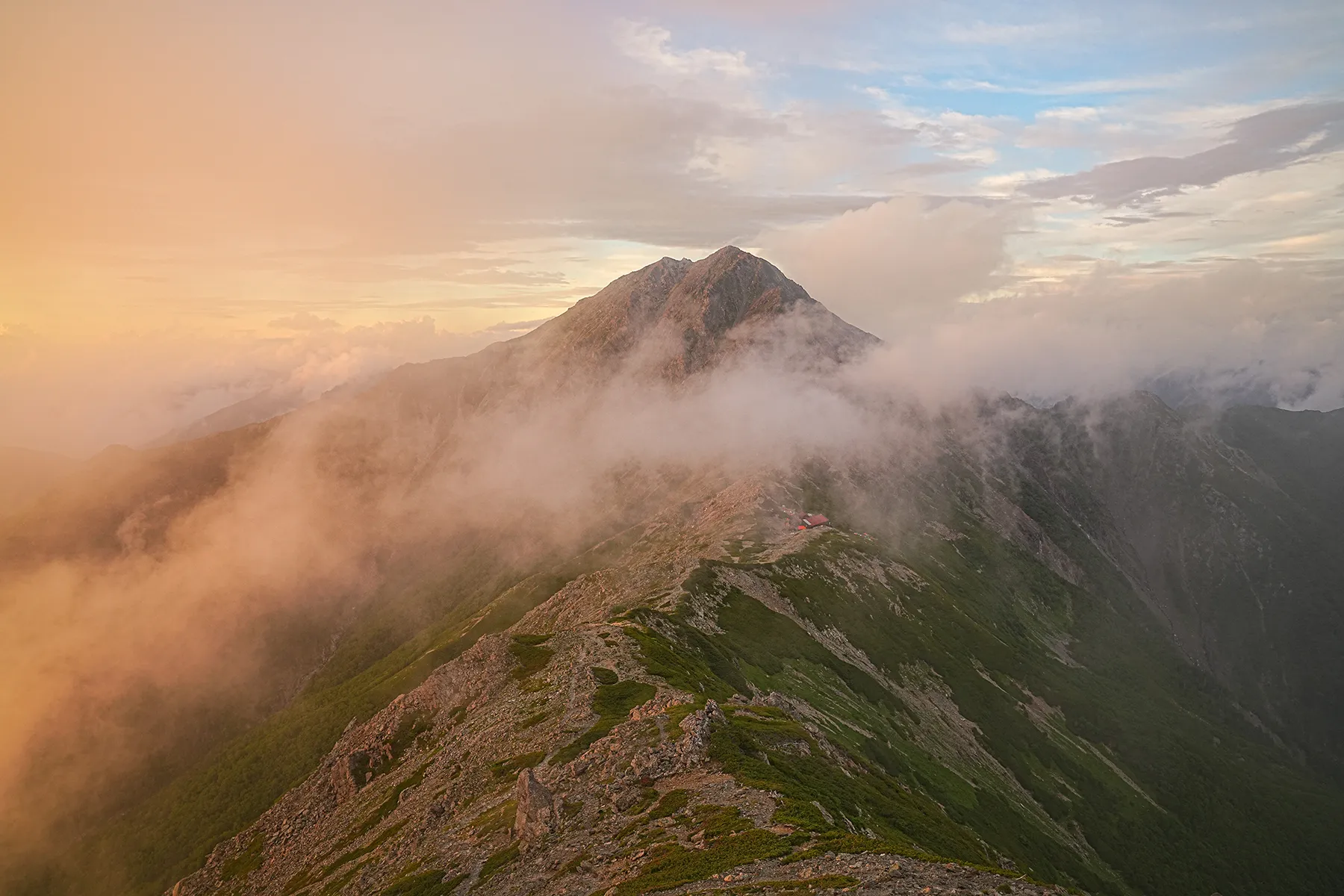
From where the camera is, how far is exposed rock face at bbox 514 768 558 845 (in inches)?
2255

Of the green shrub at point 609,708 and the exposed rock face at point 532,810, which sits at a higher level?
the exposed rock face at point 532,810

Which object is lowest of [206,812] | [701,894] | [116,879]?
[116,879]

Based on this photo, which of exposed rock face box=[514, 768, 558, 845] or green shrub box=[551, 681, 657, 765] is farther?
green shrub box=[551, 681, 657, 765]

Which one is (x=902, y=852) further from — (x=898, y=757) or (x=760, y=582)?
(x=760, y=582)

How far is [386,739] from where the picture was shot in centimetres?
10488

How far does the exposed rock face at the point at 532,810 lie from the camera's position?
57.3 meters

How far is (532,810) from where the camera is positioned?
58531mm

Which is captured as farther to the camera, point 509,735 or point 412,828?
point 509,735

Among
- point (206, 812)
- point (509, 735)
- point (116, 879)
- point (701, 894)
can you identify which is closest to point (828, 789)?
point (701, 894)

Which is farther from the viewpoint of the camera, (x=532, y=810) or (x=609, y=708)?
(x=609, y=708)

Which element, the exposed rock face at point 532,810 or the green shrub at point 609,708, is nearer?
the exposed rock face at point 532,810

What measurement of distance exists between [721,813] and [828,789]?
70.1ft

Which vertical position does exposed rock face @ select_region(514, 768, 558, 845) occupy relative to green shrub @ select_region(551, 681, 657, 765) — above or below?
above

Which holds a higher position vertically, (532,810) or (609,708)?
(532,810)
